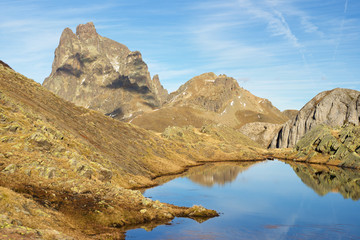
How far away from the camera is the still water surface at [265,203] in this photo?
37125 millimetres

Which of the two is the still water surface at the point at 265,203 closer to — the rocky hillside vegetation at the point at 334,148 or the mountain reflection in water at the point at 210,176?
the mountain reflection in water at the point at 210,176

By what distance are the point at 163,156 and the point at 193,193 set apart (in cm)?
3405

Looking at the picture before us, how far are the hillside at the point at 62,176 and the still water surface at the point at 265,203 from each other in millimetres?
3871

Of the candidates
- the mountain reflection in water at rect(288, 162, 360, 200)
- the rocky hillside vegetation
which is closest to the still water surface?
the mountain reflection in water at rect(288, 162, 360, 200)

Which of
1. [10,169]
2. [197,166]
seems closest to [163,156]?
[197,166]

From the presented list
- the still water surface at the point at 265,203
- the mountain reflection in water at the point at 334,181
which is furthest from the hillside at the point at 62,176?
the mountain reflection in water at the point at 334,181

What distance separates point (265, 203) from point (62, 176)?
35.1 m

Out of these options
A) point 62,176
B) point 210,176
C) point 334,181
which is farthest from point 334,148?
point 62,176

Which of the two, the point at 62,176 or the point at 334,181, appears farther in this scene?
the point at 334,181

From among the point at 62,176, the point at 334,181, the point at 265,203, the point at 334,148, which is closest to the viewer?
the point at 62,176

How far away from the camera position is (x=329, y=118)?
192m

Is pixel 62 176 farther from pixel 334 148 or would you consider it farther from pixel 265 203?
pixel 334 148

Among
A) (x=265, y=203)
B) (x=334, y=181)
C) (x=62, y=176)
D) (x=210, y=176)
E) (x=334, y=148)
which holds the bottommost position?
(x=265, y=203)

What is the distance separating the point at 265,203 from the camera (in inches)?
2202
